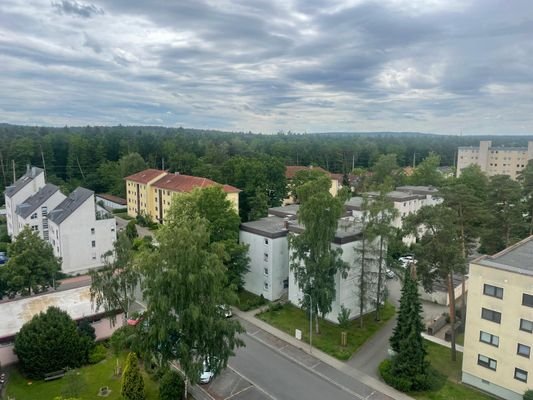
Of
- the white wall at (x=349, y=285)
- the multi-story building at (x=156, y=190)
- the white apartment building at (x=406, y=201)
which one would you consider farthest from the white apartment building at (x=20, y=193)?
the white wall at (x=349, y=285)

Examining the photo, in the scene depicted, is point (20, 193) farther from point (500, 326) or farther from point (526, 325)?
point (526, 325)

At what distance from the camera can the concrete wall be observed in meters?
22.4

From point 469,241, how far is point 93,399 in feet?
92.7

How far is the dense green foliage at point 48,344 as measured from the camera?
987 inches

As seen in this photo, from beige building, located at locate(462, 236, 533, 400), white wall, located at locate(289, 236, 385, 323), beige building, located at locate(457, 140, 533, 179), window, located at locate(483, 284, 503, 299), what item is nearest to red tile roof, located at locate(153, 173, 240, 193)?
white wall, located at locate(289, 236, 385, 323)

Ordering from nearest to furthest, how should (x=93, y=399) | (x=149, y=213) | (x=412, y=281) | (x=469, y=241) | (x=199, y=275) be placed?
(x=199, y=275), (x=93, y=399), (x=412, y=281), (x=469, y=241), (x=149, y=213)

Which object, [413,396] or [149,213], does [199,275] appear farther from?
[149,213]

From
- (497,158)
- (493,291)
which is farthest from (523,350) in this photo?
(497,158)

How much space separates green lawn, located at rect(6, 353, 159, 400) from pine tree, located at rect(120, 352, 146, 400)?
6.15ft

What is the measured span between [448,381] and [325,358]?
26.2 ft

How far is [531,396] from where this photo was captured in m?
21.7

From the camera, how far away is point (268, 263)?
37656 millimetres

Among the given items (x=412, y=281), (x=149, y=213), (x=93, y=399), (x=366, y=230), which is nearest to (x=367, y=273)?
(x=366, y=230)

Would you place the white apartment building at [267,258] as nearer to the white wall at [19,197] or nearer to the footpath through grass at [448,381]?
the footpath through grass at [448,381]
